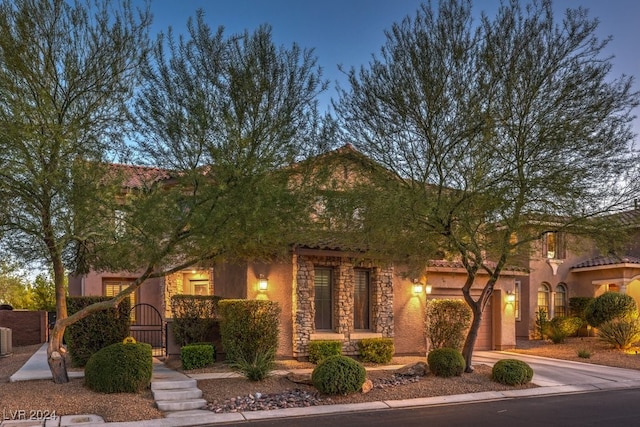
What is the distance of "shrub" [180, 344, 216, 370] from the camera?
14414mm

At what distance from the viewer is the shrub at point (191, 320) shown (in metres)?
15.7

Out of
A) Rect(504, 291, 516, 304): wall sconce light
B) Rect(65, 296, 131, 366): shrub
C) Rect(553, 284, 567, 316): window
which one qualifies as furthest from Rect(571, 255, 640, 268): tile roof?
Rect(65, 296, 131, 366): shrub

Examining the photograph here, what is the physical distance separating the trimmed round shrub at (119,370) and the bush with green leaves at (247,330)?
10.0ft

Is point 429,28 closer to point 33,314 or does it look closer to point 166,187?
point 166,187

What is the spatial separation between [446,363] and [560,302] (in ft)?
50.8

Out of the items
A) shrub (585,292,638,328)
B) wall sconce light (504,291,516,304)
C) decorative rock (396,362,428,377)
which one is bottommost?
decorative rock (396,362,428,377)

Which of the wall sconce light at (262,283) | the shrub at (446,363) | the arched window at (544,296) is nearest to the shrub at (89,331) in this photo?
the wall sconce light at (262,283)

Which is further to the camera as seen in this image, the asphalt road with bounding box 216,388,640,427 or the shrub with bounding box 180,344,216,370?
the shrub with bounding box 180,344,216,370

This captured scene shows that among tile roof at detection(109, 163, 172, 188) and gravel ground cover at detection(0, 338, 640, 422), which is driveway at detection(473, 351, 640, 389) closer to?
gravel ground cover at detection(0, 338, 640, 422)

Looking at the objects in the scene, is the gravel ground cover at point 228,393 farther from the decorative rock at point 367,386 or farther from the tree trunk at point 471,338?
the tree trunk at point 471,338

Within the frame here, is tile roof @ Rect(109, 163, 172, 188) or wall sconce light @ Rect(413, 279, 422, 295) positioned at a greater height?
tile roof @ Rect(109, 163, 172, 188)

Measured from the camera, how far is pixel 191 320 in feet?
51.7

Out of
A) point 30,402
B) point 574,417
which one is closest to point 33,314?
point 30,402

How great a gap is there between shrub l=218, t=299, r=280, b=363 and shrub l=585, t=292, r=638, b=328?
14.2 metres
